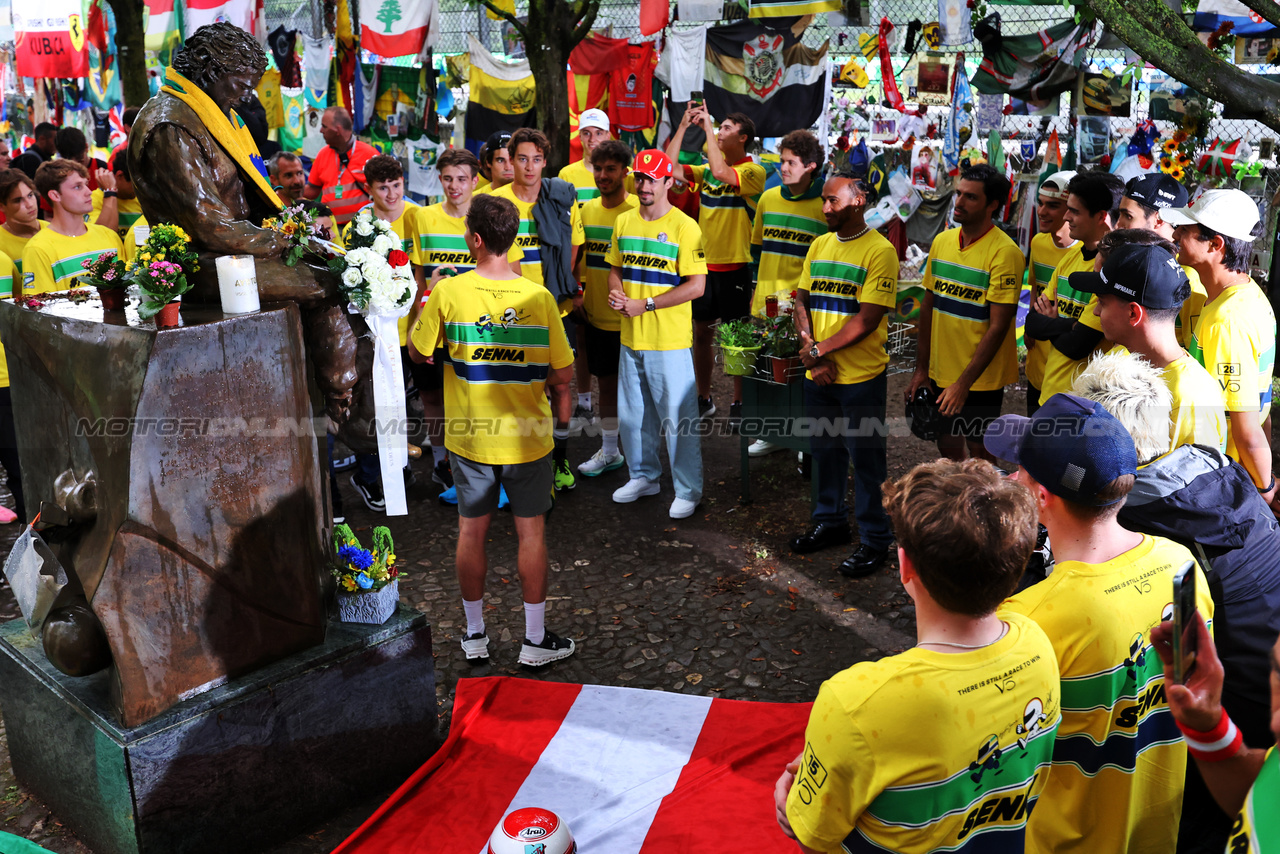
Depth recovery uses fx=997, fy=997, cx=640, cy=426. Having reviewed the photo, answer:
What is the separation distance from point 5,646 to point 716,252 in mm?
Result: 5789

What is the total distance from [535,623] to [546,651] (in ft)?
0.51

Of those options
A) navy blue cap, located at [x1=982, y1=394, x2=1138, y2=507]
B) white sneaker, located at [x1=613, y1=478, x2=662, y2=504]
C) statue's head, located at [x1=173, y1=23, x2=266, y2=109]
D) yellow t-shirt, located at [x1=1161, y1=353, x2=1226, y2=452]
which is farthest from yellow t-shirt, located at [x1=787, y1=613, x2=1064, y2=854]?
white sneaker, located at [x1=613, y1=478, x2=662, y2=504]

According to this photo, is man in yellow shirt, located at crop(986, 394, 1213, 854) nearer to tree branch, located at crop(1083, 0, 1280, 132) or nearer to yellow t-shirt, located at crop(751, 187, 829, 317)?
tree branch, located at crop(1083, 0, 1280, 132)

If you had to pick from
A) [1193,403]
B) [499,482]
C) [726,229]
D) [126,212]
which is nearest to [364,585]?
[499,482]

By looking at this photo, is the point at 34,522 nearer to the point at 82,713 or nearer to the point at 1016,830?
the point at 82,713

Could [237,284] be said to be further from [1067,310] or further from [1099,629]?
[1067,310]

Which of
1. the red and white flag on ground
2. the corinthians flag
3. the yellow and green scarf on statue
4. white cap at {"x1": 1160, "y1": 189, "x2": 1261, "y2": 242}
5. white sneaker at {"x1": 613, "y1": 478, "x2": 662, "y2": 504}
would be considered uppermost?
the corinthians flag

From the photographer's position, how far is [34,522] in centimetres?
371

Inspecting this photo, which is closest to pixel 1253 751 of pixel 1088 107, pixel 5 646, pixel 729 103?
pixel 5 646

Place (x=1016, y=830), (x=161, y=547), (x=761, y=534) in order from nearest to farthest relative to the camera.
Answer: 1. (x=1016, y=830)
2. (x=161, y=547)
3. (x=761, y=534)

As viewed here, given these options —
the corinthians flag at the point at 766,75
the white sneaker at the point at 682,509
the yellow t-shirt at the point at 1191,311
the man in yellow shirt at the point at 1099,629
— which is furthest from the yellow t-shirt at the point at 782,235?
the man in yellow shirt at the point at 1099,629

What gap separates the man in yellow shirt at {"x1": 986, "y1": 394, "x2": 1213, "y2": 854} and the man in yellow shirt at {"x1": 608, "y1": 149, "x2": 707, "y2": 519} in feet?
12.6

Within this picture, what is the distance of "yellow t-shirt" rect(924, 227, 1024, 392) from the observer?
18.9 ft

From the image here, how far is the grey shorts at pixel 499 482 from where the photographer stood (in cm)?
471
